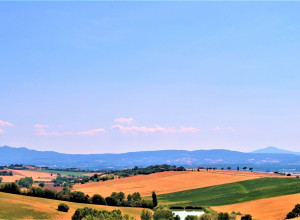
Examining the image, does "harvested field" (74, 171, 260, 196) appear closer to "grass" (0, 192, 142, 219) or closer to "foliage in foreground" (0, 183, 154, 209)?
"foliage in foreground" (0, 183, 154, 209)

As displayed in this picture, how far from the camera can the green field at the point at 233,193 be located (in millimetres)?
115000

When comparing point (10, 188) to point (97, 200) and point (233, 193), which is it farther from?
point (233, 193)

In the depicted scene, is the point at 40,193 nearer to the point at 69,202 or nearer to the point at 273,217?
the point at 69,202

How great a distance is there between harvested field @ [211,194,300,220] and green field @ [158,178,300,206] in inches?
316

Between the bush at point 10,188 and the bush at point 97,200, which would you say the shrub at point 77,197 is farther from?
the bush at point 10,188

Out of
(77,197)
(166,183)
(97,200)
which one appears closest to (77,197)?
(77,197)

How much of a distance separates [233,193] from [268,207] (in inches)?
1410

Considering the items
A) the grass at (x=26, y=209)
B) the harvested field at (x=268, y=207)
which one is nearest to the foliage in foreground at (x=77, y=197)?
the grass at (x=26, y=209)

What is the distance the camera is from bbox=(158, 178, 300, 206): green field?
115 metres

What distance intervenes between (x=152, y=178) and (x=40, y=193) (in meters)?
94.3

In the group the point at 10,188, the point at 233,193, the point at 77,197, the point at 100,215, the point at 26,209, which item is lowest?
the point at 233,193

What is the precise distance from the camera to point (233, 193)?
128750mm

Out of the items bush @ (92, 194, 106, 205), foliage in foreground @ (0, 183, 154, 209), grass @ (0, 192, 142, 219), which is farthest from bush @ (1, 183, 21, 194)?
bush @ (92, 194, 106, 205)

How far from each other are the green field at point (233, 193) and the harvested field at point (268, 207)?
8.02 m
